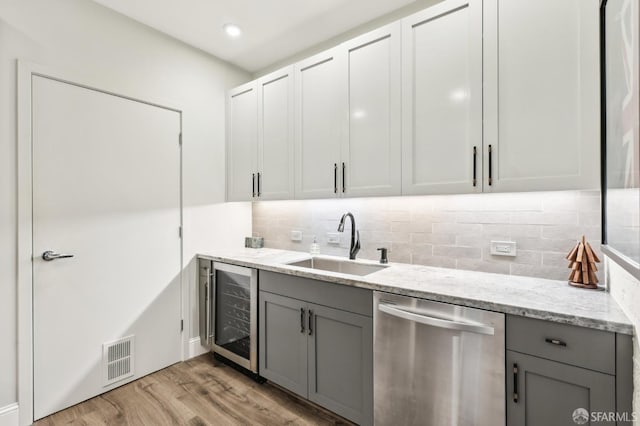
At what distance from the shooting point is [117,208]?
2307 millimetres

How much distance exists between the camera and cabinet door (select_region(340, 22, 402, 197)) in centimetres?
193

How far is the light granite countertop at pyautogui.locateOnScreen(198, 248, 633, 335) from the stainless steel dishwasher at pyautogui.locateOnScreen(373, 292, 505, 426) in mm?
51

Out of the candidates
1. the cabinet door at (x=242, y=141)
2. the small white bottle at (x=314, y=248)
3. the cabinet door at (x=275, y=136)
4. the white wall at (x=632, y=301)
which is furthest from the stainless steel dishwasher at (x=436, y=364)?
the cabinet door at (x=242, y=141)

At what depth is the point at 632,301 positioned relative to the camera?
3.43 feet

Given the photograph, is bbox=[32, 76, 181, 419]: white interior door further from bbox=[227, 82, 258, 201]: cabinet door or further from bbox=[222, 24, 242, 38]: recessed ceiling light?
bbox=[222, 24, 242, 38]: recessed ceiling light

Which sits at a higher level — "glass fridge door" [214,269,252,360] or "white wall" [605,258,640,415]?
"white wall" [605,258,640,415]

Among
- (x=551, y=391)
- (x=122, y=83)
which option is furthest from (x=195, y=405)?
(x=122, y=83)

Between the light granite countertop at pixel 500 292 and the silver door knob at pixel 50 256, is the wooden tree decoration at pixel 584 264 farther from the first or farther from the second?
the silver door knob at pixel 50 256

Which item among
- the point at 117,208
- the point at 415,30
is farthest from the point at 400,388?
the point at 117,208

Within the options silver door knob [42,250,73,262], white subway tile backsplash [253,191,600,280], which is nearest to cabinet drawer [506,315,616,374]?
white subway tile backsplash [253,191,600,280]

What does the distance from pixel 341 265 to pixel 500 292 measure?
4.08 ft

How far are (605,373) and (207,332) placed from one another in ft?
8.68

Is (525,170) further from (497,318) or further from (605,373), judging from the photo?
(605,373)

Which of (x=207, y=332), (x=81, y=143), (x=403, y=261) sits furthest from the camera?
(x=207, y=332)
